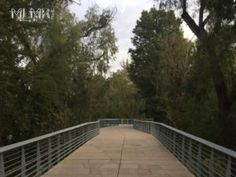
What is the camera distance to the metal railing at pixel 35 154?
29.9ft

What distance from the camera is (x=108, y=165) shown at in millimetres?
13961

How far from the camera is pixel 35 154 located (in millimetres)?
11312

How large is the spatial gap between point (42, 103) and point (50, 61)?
6.01 ft

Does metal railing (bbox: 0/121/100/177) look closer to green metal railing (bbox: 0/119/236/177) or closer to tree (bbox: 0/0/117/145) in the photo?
green metal railing (bbox: 0/119/236/177)

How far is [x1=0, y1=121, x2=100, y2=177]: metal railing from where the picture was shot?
9124 mm

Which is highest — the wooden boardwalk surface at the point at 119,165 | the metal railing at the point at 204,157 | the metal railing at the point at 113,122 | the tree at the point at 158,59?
the tree at the point at 158,59

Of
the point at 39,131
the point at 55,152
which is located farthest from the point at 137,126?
the point at 55,152

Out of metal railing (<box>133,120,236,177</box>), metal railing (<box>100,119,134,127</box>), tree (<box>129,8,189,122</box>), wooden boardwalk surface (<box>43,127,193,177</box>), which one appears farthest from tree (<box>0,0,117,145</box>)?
metal railing (<box>100,119,134,127</box>)

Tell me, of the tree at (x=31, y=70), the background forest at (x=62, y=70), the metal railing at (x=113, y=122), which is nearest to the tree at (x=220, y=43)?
the background forest at (x=62, y=70)

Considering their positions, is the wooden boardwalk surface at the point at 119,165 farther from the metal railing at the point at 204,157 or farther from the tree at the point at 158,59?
the tree at the point at 158,59

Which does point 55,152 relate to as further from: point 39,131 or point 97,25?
point 97,25

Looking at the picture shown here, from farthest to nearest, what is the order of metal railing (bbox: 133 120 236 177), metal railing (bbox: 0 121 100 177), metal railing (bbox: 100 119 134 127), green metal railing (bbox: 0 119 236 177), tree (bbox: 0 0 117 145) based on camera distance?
metal railing (bbox: 100 119 134 127) → tree (bbox: 0 0 117 145) → metal railing (bbox: 0 121 100 177) → green metal railing (bbox: 0 119 236 177) → metal railing (bbox: 133 120 236 177)

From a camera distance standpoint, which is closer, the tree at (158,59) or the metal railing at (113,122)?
the tree at (158,59)

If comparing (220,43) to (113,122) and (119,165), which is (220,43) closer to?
(119,165)
